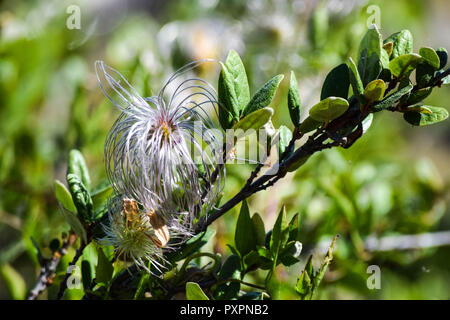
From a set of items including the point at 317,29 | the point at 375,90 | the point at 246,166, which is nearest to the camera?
the point at 375,90

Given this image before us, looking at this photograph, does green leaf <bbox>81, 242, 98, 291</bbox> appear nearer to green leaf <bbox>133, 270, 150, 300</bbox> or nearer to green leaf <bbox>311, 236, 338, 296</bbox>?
green leaf <bbox>133, 270, 150, 300</bbox>

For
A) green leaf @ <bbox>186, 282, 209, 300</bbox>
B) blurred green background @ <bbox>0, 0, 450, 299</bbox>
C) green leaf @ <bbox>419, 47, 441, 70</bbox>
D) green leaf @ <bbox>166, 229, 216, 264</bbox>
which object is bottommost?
green leaf @ <bbox>186, 282, 209, 300</bbox>

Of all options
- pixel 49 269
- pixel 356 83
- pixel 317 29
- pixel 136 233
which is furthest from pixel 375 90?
pixel 317 29

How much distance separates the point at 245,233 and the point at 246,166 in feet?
0.95

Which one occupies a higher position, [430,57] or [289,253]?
[430,57]

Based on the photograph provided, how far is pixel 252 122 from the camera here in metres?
0.61

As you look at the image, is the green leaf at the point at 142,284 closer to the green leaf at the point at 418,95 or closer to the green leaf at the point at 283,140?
the green leaf at the point at 283,140

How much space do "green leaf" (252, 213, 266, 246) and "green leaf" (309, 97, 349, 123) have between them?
0.56 ft

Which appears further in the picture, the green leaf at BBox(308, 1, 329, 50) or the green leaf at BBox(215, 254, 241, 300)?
the green leaf at BBox(308, 1, 329, 50)

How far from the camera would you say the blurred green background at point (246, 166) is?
1.14 meters

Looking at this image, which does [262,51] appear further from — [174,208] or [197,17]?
[174,208]

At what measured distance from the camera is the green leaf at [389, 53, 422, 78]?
604 millimetres

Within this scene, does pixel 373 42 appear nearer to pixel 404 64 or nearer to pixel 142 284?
pixel 404 64

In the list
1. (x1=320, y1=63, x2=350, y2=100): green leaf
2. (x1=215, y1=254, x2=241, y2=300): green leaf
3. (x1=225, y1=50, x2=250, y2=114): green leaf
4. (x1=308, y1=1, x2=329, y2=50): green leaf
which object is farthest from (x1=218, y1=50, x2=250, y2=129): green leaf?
(x1=308, y1=1, x2=329, y2=50): green leaf
